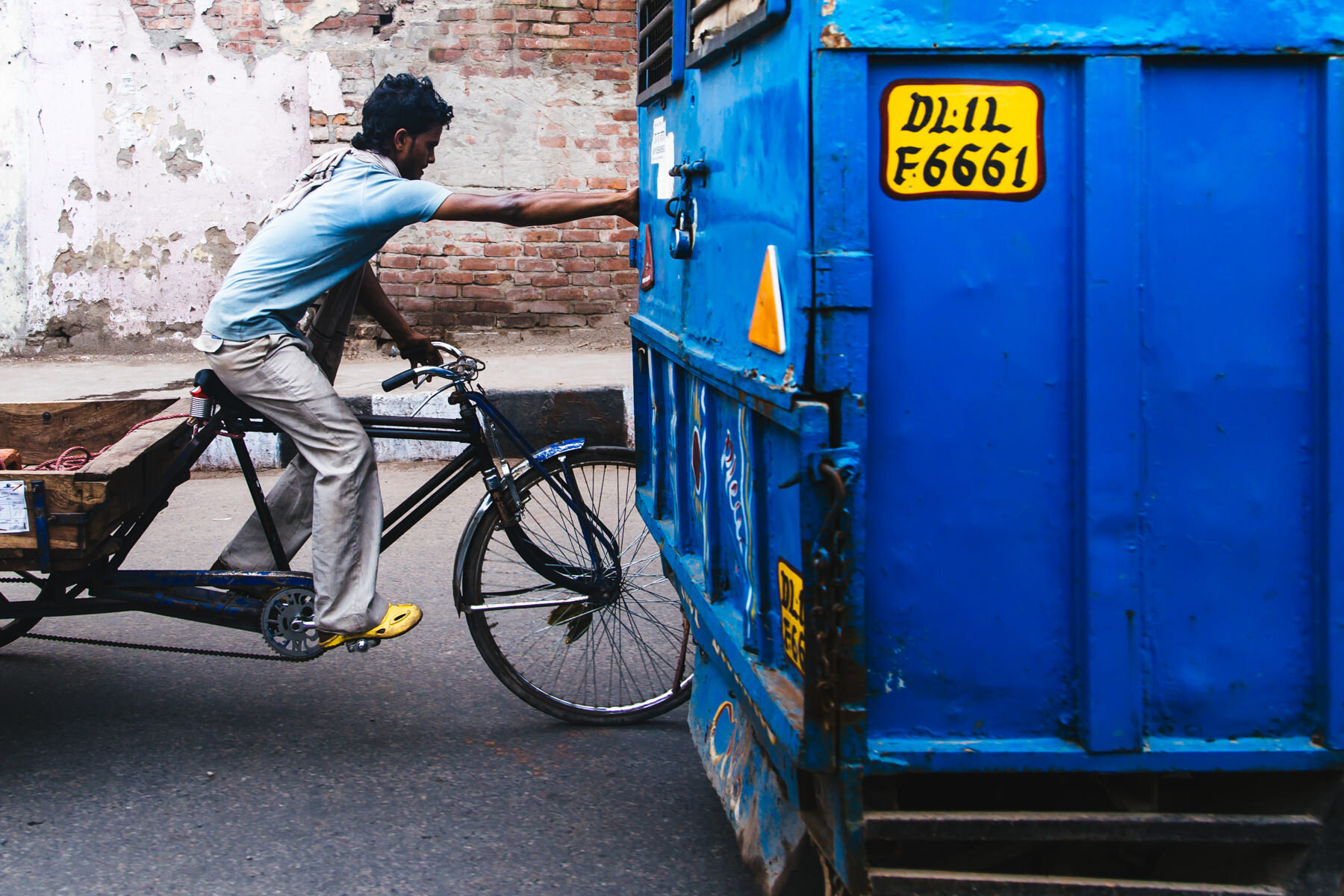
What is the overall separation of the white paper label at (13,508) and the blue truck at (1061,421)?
6.43 ft

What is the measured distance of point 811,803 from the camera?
1883mm

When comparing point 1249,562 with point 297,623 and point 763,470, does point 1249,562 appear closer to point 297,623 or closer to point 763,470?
point 763,470

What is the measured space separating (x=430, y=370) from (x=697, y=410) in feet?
3.29

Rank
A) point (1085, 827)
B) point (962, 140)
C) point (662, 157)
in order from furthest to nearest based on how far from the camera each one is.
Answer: point (662, 157)
point (1085, 827)
point (962, 140)

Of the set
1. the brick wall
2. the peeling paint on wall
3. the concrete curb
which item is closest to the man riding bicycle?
the concrete curb

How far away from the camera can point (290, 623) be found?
3117 mm

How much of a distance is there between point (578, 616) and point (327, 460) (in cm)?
81

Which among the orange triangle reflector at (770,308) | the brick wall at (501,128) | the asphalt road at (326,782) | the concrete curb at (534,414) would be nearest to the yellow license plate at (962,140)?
the orange triangle reflector at (770,308)

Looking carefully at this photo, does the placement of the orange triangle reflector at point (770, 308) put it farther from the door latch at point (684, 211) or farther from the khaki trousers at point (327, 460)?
the khaki trousers at point (327, 460)

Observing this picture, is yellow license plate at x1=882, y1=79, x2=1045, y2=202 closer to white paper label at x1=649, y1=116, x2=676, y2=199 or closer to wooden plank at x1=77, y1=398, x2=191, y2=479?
white paper label at x1=649, y1=116, x2=676, y2=199

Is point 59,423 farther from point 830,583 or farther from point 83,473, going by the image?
point 830,583

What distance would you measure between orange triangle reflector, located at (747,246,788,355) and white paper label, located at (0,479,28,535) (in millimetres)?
1944

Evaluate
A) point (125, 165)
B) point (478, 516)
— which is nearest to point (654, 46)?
point (478, 516)

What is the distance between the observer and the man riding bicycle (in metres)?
2.96
